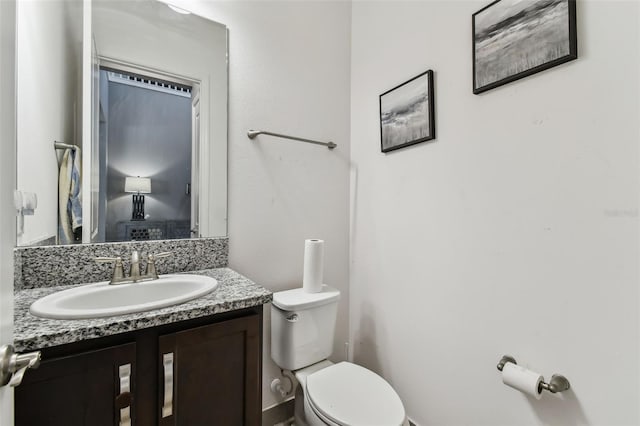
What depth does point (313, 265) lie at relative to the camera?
4.68ft

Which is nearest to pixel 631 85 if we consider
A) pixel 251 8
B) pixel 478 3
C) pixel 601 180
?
pixel 601 180

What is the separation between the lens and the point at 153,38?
4.04 feet

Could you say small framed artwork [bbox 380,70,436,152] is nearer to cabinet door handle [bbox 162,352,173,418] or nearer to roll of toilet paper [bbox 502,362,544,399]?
roll of toilet paper [bbox 502,362,544,399]

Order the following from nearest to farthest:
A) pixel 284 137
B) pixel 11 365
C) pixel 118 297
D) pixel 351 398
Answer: pixel 11 365 → pixel 118 297 → pixel 351 398 → pixel 284 137

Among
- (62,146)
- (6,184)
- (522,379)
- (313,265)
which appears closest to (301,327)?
(313,265)

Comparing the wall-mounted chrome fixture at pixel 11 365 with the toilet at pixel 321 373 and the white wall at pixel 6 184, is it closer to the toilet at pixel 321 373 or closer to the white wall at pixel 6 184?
the white wall at pixel 6 184

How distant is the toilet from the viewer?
40.6 inches

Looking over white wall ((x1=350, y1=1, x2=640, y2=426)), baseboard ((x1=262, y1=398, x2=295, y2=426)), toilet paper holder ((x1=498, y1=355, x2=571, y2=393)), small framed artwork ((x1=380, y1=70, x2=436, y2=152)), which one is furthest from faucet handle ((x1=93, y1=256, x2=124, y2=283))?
toilet paper holder ((x1=498, y1=355, x2=571, y2=393))

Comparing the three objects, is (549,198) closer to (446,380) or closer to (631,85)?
(631,85)

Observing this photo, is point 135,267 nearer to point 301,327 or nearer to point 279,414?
point 301,327

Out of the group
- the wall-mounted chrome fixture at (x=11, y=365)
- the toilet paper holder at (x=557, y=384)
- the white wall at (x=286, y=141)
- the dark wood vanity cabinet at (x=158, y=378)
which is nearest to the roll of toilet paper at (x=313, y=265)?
the white wall at (x=286, y=141)

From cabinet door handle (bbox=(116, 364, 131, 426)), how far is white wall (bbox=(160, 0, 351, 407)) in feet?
2.18

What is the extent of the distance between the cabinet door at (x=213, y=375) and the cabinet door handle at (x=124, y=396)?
8 centimetres

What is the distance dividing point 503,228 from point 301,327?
3.11 ft
